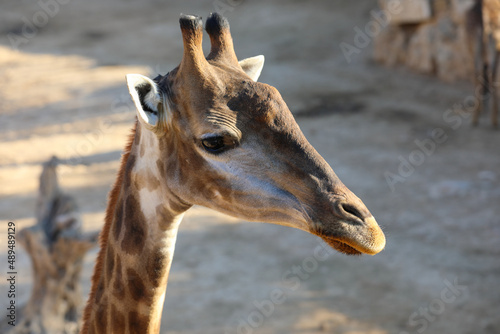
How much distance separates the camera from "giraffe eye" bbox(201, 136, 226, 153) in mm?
2553

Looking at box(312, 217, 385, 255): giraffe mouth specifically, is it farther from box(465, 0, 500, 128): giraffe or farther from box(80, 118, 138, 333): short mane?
box(465, 0, 500, 128): giraffe

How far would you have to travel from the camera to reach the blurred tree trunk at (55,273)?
5.20 m

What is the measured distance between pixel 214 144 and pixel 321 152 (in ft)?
26.0

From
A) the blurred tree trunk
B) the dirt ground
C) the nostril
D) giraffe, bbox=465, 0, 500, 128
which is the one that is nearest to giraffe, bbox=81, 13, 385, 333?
the nostril

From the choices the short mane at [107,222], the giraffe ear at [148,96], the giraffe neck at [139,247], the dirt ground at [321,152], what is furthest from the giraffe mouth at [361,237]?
the dirt ground at [321,152]

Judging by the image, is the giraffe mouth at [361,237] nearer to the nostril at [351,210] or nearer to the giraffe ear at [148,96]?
the nostril at [351,210]

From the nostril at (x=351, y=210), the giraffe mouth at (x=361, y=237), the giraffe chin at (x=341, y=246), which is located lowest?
the giraffe chin at (x=341, y=246)

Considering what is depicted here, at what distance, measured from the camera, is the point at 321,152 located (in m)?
10.4

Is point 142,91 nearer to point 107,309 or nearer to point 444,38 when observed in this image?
point 107,309

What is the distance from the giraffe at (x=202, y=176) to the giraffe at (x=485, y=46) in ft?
31.7

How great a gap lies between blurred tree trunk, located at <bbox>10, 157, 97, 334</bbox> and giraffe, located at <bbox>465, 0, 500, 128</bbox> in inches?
342

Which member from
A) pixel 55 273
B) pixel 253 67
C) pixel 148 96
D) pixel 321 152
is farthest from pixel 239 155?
pixel 321 152

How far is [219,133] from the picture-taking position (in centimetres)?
252

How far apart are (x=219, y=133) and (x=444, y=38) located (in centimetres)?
1209
